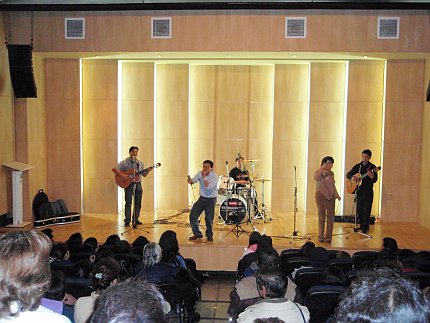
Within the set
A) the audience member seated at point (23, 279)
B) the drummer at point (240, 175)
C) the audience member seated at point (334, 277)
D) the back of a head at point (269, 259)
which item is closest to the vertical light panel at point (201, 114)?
the drummer at point (240, 175)

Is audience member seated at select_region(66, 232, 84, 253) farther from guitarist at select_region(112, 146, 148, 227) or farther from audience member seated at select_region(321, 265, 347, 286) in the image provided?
audience member seated at select_region(321, 265, 347, 286)

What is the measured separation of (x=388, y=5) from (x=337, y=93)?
246cm

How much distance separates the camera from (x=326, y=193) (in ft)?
26.0

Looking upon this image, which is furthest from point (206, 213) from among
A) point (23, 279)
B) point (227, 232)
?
point (23, 279)

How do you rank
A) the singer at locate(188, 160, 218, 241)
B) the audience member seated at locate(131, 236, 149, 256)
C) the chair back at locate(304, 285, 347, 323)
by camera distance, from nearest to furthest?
the chair back at locate(304, 285, 347, 323)
the audience member seated at locate(131, 236, 149, 256)
the singer at locate(188, 160, 218, 241)

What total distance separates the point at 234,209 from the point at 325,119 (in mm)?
3322

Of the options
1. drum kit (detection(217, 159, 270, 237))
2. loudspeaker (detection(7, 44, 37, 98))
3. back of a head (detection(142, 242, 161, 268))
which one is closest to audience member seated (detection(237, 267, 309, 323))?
back of a head (detection(142, 242, 161, 268))

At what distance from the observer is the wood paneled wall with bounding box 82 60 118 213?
1067 cm

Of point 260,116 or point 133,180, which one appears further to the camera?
point 260,116

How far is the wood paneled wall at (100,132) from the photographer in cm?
1067

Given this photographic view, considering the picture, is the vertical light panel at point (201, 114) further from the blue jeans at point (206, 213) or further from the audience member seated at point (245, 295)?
the audience member seated at point (245, 295)

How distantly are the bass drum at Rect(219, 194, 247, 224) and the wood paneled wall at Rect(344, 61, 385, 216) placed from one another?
2756 millimetres

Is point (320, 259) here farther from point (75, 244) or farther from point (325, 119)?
point (325, 119)

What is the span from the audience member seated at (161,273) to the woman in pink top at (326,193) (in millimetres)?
3605
